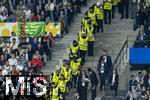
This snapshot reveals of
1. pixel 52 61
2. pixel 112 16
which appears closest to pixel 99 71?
pixel 52 61

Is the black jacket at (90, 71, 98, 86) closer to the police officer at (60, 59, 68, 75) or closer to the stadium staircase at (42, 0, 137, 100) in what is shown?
the police officer at (60, 59, 68, 75)

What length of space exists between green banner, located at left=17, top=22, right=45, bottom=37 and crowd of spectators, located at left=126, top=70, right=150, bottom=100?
731 centimetres

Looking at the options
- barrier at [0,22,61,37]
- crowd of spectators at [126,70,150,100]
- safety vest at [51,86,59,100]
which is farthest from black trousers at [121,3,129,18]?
safety vest at [51,86,59,100]

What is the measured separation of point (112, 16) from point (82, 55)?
15.1ft

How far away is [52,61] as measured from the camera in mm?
40406

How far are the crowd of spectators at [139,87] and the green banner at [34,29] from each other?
7.31 m

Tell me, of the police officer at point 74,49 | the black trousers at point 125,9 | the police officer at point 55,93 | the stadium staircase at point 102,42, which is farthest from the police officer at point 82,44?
the black trousers at point 125,9

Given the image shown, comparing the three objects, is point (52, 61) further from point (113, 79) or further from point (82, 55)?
point (113, 79)

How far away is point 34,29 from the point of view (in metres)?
42.6

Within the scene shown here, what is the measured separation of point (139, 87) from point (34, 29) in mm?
8693

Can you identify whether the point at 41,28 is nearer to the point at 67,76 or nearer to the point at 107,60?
the point at 107,60

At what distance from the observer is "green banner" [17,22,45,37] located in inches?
1671

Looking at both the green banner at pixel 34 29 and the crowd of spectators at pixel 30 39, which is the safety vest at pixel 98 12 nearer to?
the crowd of spectators at pixel 30 39

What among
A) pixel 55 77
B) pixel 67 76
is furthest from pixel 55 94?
pixel 67 76
